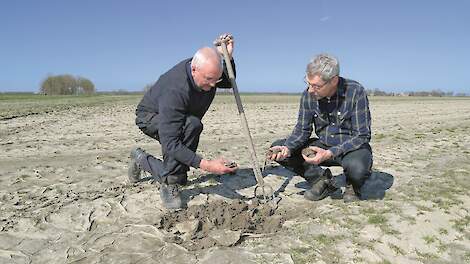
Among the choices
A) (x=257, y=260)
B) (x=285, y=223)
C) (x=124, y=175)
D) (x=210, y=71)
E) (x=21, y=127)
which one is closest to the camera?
(x=257, y=260)

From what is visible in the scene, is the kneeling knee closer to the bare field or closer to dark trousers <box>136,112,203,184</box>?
dark trousers <box>136,112,203,184</box>

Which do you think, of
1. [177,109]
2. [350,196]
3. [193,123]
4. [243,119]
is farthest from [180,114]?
[350,196]

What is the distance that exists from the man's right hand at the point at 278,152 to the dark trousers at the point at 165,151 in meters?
0.89

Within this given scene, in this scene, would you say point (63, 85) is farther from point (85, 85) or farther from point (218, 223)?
point (218, 223)

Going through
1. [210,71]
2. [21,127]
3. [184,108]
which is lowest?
[21,127]

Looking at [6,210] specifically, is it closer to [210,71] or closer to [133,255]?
[133,255]

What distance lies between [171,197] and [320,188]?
184cm

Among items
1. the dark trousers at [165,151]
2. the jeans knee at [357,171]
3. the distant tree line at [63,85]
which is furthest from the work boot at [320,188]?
the distant tree line at [63,85]

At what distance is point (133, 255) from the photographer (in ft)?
12.2

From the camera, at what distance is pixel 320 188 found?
5.20 metres

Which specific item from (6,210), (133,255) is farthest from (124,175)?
(133,255)

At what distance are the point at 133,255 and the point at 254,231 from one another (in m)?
1.24

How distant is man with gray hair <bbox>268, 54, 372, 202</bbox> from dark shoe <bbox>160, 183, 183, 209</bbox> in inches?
47.4

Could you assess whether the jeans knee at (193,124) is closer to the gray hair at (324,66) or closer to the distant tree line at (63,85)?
the gray hair at (324,66)
